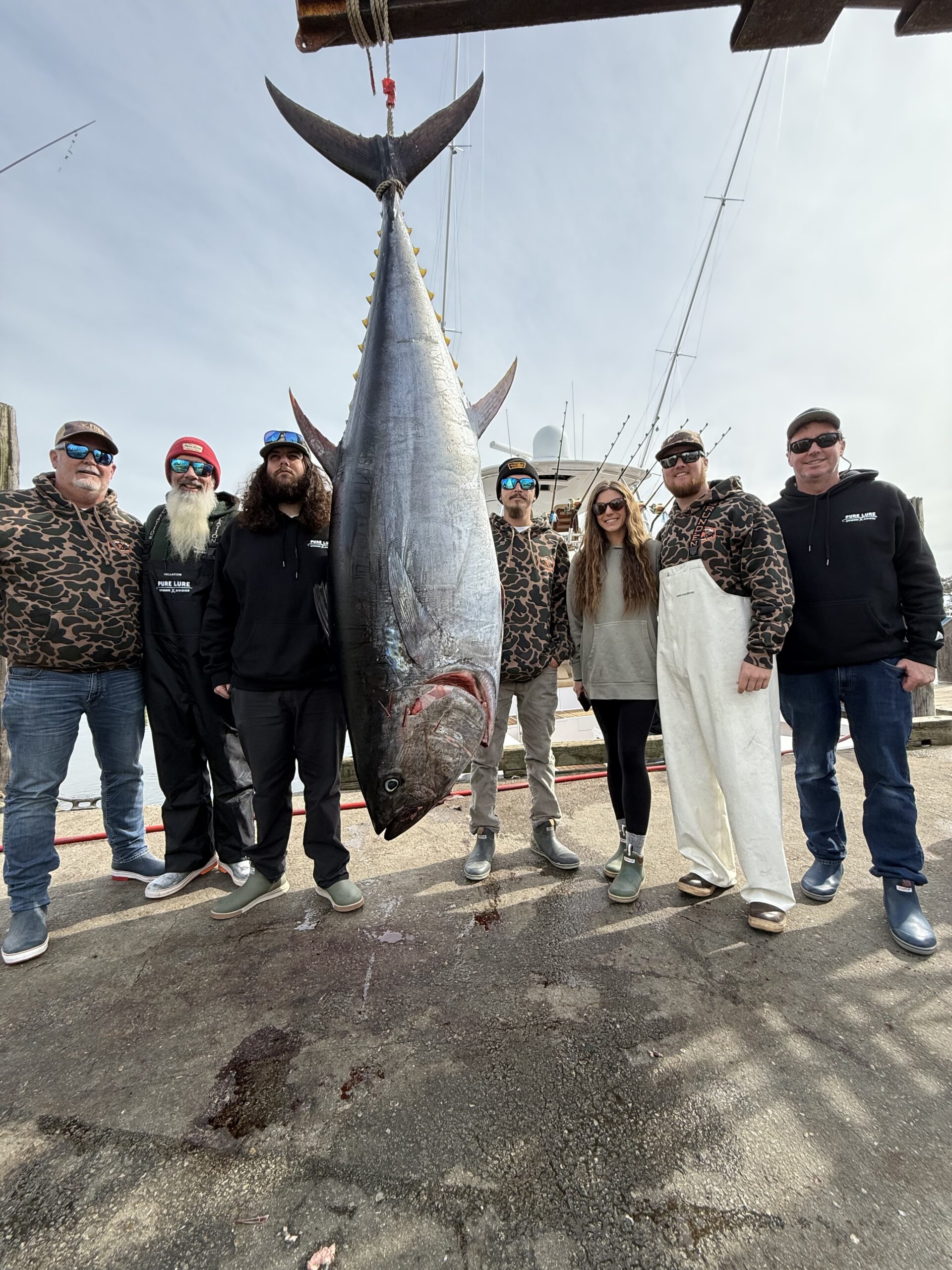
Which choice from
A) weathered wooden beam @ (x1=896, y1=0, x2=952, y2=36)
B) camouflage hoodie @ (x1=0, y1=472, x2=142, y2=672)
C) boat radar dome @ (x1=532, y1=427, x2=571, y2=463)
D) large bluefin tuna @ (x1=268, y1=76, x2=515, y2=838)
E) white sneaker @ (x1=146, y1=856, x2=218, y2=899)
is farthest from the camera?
boat radar dome @ (x1=532, y1=427, x2=571, y2=463)

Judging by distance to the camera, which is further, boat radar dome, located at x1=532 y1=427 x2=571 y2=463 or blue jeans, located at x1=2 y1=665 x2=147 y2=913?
boat radar dome, located at x1=532 y1=427 x2=571 y2=463

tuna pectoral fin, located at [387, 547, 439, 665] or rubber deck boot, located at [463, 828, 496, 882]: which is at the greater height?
tuna pectoral fin, located at [387, 547, 439, 665]

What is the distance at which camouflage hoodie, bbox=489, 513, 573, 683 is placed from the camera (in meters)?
3.09

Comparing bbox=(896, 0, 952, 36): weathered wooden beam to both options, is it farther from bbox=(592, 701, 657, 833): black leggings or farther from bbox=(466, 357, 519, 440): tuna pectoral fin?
bbox=(592, 701, 657, 833): black leggings

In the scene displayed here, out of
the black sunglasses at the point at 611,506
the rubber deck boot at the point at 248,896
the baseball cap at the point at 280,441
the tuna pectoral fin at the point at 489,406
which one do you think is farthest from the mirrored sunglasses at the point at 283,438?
the rubber deck boot at the point at 248,896

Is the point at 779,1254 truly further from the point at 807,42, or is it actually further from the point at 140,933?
the point at 807,42

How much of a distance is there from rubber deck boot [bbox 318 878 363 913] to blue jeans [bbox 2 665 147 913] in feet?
3.96

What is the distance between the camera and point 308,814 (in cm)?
282

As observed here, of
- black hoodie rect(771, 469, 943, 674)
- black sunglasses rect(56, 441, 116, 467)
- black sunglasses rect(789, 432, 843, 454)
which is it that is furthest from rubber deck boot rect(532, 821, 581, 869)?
black sunglasses rect(56, 441, 116, 467)

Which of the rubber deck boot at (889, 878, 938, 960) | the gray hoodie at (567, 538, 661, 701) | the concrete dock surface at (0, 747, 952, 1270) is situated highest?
the gray hoodie at (567, 538, 661, 701)

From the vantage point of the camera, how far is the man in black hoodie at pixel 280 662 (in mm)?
2699

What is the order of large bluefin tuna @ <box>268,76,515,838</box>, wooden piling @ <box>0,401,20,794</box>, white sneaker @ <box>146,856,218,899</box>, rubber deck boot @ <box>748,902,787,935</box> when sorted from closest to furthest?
large bluefin tuna @ <box>268,76,515,838</box>, rubber deck boot @ <box>748,902,787,935</box>, white sneaker @ <box>146,856,218,899</box>, wooden piling @ <box>0,401,20,794</box>

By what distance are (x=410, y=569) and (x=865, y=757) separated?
2205mm

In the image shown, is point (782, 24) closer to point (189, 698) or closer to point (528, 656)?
point (528, 656)
